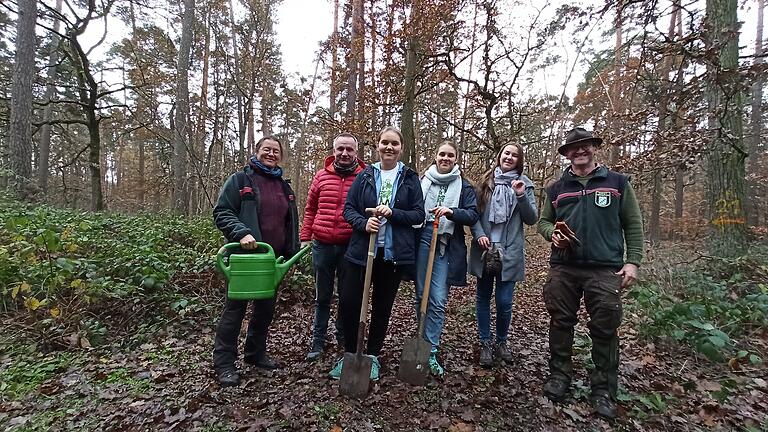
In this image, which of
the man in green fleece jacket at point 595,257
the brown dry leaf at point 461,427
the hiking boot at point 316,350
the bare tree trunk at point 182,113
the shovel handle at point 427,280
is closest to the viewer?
the brown dry leaf at point 461,427

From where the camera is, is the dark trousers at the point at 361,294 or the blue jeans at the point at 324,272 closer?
the dark trousers at the point at 361,294

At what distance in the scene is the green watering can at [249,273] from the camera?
9.92ft

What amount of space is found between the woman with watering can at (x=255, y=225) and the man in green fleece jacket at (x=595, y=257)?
2.37m

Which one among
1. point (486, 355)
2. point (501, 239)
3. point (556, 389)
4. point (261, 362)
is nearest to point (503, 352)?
point (486, 355)

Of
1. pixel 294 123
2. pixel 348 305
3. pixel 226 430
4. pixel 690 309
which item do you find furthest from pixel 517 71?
pixel 294 123

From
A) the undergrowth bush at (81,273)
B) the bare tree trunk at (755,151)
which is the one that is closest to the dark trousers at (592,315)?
the undergrowth bush at (81,273)

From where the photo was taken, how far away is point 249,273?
10.0ft

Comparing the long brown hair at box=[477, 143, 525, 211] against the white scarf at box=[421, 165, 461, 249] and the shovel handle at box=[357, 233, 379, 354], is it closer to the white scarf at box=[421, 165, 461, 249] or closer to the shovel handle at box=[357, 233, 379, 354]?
the white scarf at box=[421, 165, 461, 249]

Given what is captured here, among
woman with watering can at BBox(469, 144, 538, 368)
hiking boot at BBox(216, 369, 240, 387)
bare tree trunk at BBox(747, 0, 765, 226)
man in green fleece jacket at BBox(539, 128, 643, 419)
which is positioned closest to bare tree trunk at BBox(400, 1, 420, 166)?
woman with watering can at BBox(469, 144, 538, 368)

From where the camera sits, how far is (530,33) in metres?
8.41

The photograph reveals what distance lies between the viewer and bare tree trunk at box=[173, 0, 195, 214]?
32.2 feet

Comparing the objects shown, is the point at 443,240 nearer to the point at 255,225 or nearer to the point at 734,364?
the point at 255,225

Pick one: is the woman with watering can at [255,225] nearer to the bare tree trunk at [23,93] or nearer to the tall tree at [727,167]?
the tall tree at [727,167]

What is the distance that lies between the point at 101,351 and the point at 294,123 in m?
18.1
